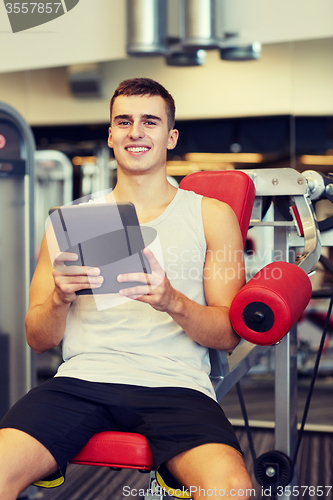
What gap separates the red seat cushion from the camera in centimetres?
110

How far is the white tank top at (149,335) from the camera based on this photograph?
48.1 inches

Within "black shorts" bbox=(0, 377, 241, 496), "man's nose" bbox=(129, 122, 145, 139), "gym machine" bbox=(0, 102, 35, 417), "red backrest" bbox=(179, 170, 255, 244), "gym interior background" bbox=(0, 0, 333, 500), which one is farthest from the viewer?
"gym interior background" bbox=(0, 0, 333, 500)

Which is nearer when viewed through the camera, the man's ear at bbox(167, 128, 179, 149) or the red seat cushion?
the red seat cushion

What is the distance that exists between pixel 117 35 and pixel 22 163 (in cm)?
185

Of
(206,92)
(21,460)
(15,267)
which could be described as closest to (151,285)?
(21,460)

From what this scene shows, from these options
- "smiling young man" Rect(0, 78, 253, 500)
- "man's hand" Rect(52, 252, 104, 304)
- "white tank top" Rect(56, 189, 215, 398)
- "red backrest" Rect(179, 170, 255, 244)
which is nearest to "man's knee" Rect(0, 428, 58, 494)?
"smiling young man" Rect(0, 78, 253, 500)

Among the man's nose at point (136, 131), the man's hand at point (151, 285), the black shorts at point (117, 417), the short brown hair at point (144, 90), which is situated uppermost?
the short brown hair at point (144, 90)

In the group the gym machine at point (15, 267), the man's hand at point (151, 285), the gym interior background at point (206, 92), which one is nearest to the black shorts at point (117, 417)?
the man's hand at point (151, 285)

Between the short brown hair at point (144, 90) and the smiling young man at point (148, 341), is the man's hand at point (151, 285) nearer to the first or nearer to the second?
the smiling young man at point (148, 341)

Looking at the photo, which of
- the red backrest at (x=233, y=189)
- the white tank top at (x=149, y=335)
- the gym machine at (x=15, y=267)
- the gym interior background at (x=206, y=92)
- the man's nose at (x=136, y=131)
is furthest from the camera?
the gym interior background at (x=206, y=92)

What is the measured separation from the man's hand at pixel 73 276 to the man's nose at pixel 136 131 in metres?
0.42

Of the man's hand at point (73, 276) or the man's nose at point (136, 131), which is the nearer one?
the man's hand at point (73, 276)

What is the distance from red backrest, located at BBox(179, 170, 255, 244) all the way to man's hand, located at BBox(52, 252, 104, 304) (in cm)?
58

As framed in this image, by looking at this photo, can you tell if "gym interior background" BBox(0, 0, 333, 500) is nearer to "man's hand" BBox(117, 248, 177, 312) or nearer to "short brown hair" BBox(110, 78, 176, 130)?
"short brown hair" BBox(110, 78, 176, 130)
